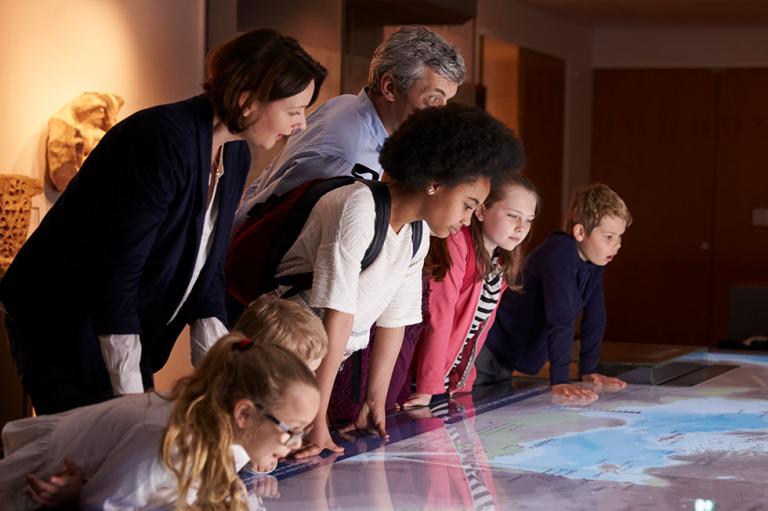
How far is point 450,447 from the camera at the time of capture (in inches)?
86.2

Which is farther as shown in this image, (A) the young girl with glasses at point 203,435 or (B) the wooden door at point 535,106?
(B) the wooden door at point 535,106

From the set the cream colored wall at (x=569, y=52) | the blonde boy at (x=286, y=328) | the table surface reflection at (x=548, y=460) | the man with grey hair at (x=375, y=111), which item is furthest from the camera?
the cream colored wall at (x=569, y=52)

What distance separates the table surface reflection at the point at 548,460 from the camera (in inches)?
71.4

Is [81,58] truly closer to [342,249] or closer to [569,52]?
[342,249]

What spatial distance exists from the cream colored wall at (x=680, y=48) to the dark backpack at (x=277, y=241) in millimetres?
8005

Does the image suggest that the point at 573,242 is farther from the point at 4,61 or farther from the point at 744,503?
the point at 4,61

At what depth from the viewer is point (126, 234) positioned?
188 centimetres

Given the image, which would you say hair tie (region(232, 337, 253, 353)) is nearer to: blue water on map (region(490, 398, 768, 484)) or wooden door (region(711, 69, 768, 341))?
blue water on map (region(490, 398, 768, 484))

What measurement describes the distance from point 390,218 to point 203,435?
789mm

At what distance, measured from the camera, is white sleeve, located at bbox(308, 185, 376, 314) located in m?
2.14

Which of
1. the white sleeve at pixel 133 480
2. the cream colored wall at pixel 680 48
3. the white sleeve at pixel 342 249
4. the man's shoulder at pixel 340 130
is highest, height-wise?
the cream colored wall at pixel 680 48

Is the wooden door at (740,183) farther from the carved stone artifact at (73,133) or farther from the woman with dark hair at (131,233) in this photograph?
the woman with dark hair at (131,233)

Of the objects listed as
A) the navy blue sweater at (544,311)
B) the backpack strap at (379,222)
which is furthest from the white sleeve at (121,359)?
the navy blue sweater at (544,311)

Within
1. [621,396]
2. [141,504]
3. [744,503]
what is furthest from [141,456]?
[621,396]
